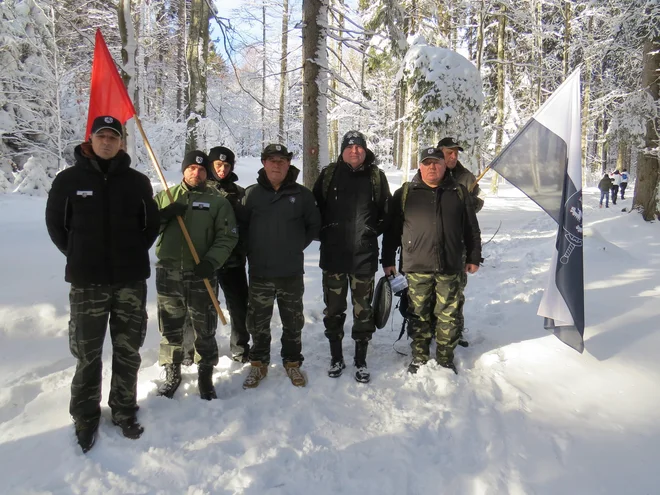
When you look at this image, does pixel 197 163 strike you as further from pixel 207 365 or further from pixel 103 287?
pixel 207 365

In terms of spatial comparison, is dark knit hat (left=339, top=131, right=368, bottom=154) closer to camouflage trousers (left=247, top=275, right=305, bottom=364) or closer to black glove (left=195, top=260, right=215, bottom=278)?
camouflage trousers (left=247, top=275, right=305, bottom=364)

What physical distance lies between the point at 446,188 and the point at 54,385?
3.94 meters

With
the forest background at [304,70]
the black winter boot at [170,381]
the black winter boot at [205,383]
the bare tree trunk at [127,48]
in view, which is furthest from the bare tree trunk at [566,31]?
the black winter boot at [170,381]

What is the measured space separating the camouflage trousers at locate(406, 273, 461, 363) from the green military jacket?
185 centimetres

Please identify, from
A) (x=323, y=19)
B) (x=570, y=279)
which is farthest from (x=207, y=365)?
(x=323, y=19)

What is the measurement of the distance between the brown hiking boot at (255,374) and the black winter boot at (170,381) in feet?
1.97

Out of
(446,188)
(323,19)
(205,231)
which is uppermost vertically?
(323,19)

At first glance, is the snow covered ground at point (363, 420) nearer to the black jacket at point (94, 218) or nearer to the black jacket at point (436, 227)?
the black jacket at point (436, 227)

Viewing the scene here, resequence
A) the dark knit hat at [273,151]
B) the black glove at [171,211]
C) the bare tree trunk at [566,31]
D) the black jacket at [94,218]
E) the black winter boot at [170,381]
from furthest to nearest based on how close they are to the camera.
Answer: the bare tree trunk at [566,31] → the dark knit hat at [273,151] → the black winter boot at [170,381] → the black glove at [171,211] → the black jacket at [94,218]

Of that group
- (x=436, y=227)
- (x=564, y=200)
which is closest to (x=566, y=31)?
(x=564, y=200)

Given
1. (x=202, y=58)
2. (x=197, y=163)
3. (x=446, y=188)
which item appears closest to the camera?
(x=197, y=163)

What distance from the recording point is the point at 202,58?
12.5 metres

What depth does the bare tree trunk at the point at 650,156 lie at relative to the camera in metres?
12.7

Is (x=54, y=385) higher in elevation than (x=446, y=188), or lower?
lower
